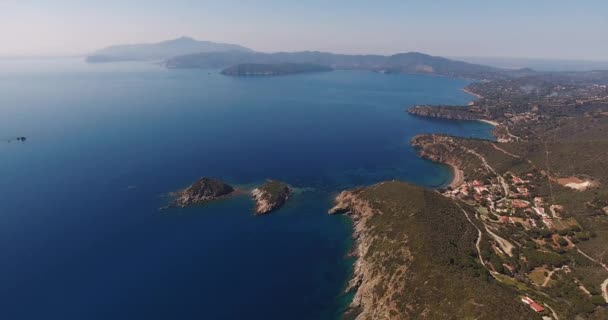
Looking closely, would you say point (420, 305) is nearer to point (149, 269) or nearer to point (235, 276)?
point (235, 276)

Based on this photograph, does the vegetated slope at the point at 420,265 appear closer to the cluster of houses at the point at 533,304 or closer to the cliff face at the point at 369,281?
the cliff face at the point at 369,281

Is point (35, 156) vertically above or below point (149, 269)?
above

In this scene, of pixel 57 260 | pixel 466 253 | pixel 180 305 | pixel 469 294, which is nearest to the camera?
pixel 469 294

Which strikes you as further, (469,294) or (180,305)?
(180,305)

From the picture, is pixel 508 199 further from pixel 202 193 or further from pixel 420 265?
pixel 202 193

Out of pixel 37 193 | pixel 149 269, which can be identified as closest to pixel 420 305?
pixel 149 269
